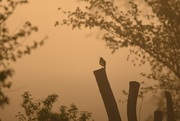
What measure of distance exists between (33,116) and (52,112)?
0.85 meters

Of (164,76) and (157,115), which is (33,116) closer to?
(157,115)

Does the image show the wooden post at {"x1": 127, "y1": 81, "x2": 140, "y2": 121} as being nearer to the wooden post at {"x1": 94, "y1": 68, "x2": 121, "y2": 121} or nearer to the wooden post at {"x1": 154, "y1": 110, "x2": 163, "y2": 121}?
the wooden post at {"x1": 94, "y1": 68, "x2": 121, "y2": 121}

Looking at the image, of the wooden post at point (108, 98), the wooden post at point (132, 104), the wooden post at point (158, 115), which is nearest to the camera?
the wooden post at point (108, 98)

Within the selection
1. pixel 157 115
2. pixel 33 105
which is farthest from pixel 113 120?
pixel 33 105

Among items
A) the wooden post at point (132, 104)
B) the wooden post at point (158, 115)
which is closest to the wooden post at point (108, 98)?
the wooden post at point (132, 104)

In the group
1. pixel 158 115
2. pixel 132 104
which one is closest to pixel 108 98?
pixel 132 104

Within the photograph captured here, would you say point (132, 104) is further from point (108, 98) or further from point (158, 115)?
point (158, 115)

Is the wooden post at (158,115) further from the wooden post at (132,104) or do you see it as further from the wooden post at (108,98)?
the wooden post at (108,98)

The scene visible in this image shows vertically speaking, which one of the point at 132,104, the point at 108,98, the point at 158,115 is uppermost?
the point at 108,98

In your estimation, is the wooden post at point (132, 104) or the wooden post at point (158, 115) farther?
the wooden post at point (158, 115)

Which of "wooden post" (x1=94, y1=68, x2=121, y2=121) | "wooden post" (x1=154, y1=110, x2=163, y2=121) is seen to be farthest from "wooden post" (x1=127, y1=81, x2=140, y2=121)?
"wooden post" (x1=154, y1=110, x2=163, y2=121)

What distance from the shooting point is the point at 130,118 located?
8531 millimetres

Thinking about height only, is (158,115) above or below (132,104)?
below

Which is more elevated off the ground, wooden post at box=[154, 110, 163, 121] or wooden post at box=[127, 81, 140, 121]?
wooden post at box=[127, 81, 140, 121]
